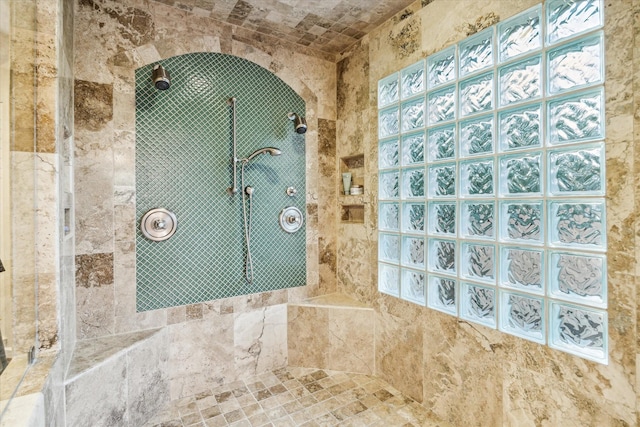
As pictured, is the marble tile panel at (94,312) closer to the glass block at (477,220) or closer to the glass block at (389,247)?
the glass block at (389,247)

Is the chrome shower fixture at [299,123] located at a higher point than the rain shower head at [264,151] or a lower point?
higher

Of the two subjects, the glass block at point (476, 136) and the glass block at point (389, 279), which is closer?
the glass block at point (476, 136)

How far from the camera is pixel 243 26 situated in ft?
6.81

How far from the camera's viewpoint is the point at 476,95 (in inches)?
61.7

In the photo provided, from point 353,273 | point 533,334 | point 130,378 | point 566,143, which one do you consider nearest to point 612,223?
point 566,143

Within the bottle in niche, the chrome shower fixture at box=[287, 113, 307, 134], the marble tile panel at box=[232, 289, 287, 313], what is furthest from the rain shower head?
the marble tile panel at box=[232, 289, 287, 313]

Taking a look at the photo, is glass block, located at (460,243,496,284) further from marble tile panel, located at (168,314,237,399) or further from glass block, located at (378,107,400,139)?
marble tile panel, located at (168,314,237,399)

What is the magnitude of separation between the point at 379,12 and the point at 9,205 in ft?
6.81

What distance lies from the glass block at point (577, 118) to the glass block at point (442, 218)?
548mm

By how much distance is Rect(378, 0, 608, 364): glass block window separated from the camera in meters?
1.20

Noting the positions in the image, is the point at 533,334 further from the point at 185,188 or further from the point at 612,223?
the point at 185,188

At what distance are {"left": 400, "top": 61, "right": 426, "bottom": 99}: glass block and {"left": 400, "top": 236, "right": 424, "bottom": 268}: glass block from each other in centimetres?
87

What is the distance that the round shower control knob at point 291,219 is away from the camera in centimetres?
227

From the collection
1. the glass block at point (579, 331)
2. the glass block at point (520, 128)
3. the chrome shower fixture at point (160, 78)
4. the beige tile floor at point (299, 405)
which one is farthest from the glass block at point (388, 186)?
the chrome shower fixture at point (160, 78)
